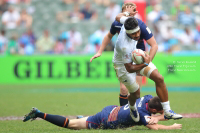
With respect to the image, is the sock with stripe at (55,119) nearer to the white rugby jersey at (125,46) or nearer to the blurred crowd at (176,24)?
the white rugby jersey at (125,46)

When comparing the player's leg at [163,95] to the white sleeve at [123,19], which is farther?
the white sleeve at [123,19]

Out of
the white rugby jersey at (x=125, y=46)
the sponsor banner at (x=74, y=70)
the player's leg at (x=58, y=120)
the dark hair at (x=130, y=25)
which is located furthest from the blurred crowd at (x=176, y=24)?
the dark hair at (x=130, y=25)

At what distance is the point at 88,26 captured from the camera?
2150 centimetres

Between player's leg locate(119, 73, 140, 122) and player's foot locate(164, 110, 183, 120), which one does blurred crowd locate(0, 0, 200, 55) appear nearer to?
player's leg locate(119, 73, 140, 122)

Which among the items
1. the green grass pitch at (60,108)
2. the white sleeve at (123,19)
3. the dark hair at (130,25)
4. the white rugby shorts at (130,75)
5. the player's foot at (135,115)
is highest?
the white sleeve at (123,19)

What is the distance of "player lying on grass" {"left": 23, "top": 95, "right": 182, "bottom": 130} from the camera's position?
21.4 ft

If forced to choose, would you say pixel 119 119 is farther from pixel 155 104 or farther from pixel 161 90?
pixel 161 90

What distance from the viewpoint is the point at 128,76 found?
682 cm

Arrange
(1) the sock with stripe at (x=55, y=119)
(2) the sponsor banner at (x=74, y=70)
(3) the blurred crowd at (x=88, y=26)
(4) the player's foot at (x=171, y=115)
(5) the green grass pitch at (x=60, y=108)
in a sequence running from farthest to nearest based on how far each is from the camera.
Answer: (3) the blurred crowd at (x=88, y=26)
(2) the sponsor banner at (x=74, y=70)
(5) the green grass pitch at (x=60, y=108)
(1) the sock with stripe at (x=55, y=119)
(4) the player's foot at (x=171, y=115)

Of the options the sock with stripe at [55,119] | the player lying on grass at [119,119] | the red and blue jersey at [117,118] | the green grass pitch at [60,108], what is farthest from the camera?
the green grass pitch at [60,108]

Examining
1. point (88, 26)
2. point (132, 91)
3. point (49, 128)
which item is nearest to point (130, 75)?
point (132, 91)

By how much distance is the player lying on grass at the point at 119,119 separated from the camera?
6520mm

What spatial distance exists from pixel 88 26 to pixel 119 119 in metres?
15.3

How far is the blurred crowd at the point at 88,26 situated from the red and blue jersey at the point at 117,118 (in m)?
12.1
